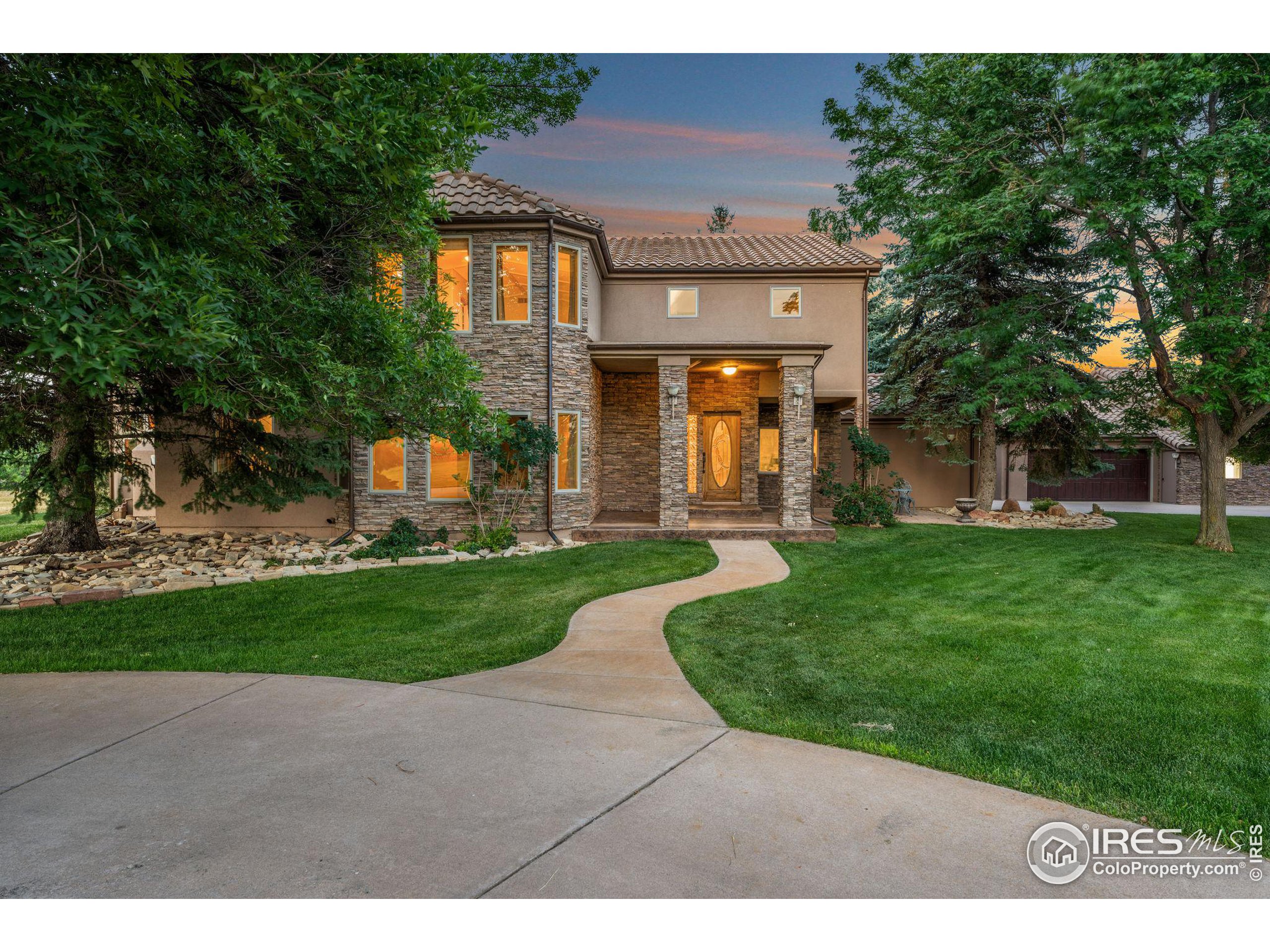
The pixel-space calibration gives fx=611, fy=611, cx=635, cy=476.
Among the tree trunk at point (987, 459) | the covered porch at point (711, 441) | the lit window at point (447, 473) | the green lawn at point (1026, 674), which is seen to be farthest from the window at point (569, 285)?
the tree trunk at point (987, 459)

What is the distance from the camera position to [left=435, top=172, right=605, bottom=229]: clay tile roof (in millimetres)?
11305

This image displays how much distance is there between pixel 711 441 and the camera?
15.4 m

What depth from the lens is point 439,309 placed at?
6.66m

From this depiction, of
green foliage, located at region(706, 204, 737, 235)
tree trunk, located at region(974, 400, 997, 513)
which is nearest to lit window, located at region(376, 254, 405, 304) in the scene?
tree trunk, located at region(974, 400, 997, 513)

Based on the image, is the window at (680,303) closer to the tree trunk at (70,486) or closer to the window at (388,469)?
the window at (388,469)

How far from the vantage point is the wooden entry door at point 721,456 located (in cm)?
1533

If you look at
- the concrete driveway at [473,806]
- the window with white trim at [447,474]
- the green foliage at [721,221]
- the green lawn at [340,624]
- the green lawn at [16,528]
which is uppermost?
the green foliage at [721,221]

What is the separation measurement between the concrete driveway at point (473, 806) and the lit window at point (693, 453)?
37.5ft

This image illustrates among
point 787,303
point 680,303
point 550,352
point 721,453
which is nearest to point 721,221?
point 787,303

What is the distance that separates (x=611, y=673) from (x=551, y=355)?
26.5 feet

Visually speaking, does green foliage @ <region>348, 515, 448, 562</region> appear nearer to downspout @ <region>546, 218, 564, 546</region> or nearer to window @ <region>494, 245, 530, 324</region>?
downspout @ <region>546, 218, 564, 546</region>

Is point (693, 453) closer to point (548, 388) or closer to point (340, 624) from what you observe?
point (548, 388)

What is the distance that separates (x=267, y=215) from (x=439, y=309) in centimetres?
205

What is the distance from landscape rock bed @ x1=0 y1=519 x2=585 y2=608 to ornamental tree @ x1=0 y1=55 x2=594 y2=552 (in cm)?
217
